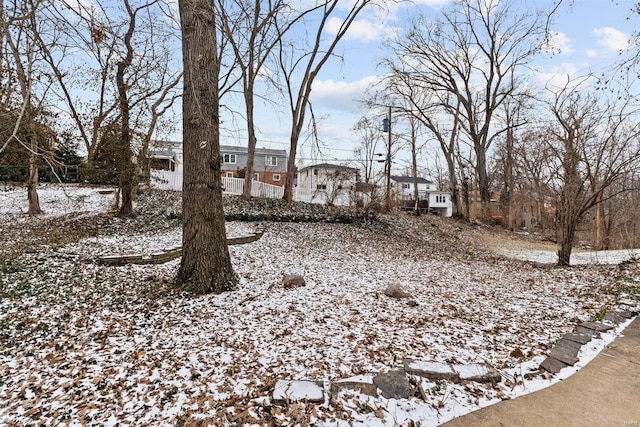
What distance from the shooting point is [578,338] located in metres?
3.14

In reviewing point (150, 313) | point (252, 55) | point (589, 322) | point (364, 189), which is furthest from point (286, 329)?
point (252, 55)

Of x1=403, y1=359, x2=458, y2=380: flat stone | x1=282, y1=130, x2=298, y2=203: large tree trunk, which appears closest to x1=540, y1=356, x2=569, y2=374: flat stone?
x1=403, y1=359, x2=458, y2=380: flat stone

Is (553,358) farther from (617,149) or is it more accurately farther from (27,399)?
(617,149)

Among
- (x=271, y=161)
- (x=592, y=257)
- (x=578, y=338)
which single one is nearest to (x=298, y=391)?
(x=578, y=338)

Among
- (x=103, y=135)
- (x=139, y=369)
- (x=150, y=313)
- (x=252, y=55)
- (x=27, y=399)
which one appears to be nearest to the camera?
(x=27, y=399)

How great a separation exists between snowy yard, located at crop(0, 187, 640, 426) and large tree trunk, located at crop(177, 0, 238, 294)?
16.6 inches

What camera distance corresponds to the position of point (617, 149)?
6.48 m

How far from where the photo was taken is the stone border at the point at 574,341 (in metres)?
2.68

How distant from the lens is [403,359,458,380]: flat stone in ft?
7.83

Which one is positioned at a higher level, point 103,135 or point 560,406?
point 103,135

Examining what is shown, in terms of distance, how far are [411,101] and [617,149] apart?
1211 centimetres

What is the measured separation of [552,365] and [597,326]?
126 centimetres

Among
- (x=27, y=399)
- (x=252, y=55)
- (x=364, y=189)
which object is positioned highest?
(x=252, y=55)

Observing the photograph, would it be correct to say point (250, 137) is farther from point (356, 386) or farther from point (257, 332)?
point (356, 386)
